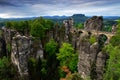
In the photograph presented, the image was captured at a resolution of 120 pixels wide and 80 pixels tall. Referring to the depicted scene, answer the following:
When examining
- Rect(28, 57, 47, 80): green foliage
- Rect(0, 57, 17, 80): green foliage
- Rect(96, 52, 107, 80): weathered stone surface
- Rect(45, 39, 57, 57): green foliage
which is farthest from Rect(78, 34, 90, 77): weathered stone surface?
Rect(0, 57, 17, 80): green foliage

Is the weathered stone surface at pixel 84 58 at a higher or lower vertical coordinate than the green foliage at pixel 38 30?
lower

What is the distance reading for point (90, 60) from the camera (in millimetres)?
49875

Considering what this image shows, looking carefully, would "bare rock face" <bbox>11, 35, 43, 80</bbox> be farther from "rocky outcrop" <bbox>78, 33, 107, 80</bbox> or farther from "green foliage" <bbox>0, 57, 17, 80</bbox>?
"rocky outcrop" <bbox>78, 33, 107, 80</bbox>

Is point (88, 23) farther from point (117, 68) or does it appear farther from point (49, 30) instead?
point (117, 68)

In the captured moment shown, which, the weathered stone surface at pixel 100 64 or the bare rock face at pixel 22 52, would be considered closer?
the weathered stone surface at pixel 100 64

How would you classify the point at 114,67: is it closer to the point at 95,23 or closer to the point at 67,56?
the point at 67,56

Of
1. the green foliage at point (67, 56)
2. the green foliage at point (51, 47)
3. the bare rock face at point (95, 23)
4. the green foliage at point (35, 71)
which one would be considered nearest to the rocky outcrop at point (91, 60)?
the green foliage at point (67, 56)

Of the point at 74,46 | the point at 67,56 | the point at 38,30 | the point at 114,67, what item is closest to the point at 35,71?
the point at 67,56

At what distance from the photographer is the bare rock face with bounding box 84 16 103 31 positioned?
71.9 m

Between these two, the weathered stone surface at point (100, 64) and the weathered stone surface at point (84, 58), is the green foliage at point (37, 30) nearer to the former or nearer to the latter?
the weathered stone surface at point (84, 58)

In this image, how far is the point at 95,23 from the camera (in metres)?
73.0

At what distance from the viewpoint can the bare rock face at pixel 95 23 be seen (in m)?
71.9

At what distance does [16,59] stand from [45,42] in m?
11.4

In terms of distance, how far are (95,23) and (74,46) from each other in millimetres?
10580
